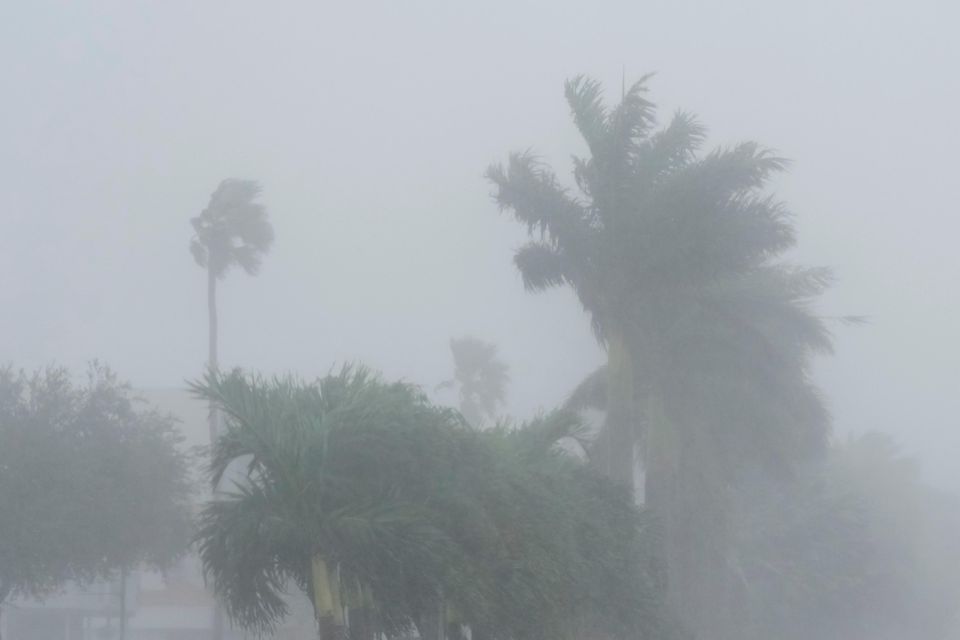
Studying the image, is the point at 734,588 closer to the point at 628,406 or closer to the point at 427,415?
the point at 628,406

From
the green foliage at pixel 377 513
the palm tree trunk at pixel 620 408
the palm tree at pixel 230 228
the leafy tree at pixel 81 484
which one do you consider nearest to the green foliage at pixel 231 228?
the palm tree at pixel 230 228

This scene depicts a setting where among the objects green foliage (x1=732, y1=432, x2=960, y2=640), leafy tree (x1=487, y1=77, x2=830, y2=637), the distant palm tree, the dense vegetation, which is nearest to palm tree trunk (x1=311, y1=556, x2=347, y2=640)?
the dense vegetation

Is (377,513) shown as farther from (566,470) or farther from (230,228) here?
(230,228)

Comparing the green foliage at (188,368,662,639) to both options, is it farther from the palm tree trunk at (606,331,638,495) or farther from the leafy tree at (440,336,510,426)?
the leafy tree at (440,336,510,426)

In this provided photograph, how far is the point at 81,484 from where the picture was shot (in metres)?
25.9

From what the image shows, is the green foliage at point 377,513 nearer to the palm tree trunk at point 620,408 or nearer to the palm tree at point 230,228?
the palm tree trunk at point 620,408

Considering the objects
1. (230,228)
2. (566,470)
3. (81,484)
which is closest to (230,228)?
(230,228)

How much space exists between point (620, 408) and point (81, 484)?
33.9 feet

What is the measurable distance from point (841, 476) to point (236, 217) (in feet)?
69.1

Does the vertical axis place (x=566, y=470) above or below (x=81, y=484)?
below

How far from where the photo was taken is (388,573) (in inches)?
452

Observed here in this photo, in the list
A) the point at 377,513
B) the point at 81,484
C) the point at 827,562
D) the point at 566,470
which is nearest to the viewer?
the point at 377,513

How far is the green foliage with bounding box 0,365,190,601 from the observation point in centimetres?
2514

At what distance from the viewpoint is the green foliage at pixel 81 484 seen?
2514 cm
